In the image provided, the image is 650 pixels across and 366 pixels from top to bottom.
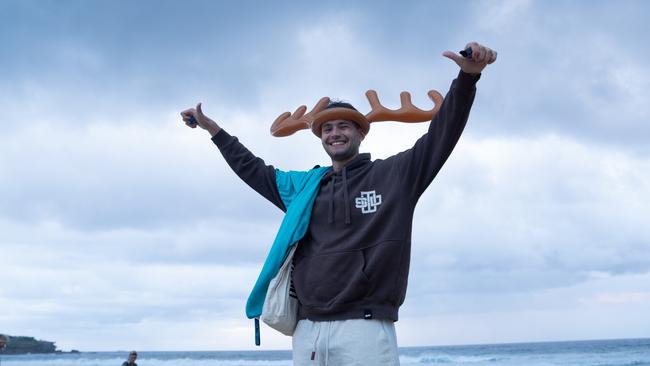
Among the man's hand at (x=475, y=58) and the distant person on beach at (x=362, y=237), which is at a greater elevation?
the man's hand at (x=475, y=58)

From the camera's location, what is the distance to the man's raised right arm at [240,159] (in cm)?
294

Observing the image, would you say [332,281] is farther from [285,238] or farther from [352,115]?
[352,115]

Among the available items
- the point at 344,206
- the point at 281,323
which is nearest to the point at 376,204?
the point at 344,206

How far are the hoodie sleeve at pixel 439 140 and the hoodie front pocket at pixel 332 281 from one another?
1.13 feet

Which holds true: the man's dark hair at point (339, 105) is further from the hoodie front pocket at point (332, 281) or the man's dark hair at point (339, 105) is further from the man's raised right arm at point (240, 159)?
the hoodie front pocket at point (332, 281)

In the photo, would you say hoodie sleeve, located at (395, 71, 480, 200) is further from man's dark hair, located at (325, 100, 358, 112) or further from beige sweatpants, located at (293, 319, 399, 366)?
beige sweatpants, located at (293, 319, 399, 366)

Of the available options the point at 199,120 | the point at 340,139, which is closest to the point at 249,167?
the point at 199,120

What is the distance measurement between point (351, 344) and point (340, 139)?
2.65 feet

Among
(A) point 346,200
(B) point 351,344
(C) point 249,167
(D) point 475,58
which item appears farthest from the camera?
(C) point 249,167

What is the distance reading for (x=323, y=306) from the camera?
246 cm

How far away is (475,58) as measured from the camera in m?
2.21

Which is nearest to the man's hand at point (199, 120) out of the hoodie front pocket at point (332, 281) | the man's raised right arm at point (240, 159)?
the man's raised right arm at point (240, 159)

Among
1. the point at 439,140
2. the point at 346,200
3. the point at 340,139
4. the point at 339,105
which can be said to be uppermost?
the point at 339,105

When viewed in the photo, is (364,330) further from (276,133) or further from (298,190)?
(276,133)
